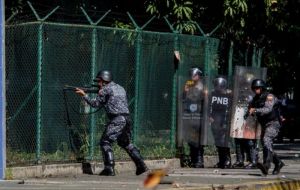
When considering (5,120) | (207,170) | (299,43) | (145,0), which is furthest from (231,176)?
(299,43)

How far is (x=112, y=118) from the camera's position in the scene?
1427 cm

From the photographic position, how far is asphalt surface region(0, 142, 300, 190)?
39.4 feet

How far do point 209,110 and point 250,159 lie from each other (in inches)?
52.9

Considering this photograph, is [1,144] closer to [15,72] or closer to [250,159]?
[15,72]

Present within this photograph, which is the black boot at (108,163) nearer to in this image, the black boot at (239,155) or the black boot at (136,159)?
the black boot at (136,159)

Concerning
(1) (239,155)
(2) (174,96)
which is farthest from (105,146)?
(1) (239,155)

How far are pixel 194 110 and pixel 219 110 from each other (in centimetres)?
53

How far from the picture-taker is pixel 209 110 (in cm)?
1727

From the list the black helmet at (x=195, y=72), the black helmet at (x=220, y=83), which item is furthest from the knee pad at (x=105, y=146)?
the black helmet at (x=220, y=83)

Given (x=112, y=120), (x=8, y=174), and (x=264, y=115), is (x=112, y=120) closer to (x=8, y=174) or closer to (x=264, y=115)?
(x=8, y=174)

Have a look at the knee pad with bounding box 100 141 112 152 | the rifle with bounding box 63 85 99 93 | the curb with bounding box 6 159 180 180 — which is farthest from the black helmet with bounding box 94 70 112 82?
the curb with bounding box 6 159 180 180

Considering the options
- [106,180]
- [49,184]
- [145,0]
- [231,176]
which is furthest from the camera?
[145,0]

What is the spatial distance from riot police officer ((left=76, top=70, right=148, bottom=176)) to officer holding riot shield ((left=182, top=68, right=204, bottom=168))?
2.82 meters

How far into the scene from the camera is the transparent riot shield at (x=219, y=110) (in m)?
17.2
